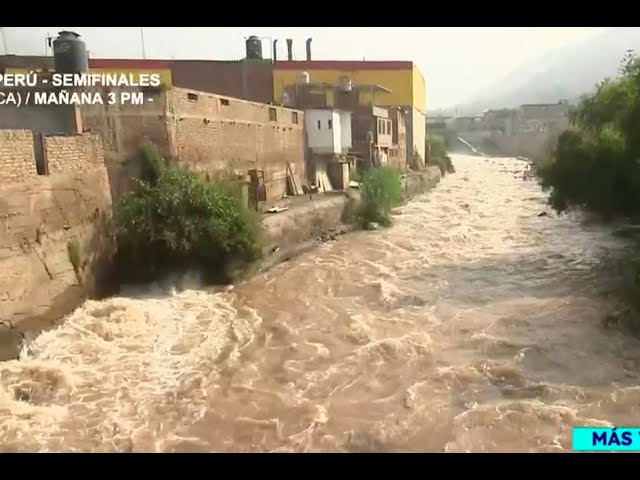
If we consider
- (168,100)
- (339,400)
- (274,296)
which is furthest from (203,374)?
(168,100)

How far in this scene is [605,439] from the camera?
5.02 metres

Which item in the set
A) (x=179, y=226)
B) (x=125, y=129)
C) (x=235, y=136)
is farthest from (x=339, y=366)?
(x=235, y=136)

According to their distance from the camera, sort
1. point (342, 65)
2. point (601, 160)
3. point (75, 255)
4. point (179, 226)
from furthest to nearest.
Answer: point (342, 65), point (601, 160), point (179, 226), point (75, 255)

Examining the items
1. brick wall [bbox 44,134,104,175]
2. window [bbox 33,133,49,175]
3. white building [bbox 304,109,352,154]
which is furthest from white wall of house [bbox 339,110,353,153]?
window [bbox 33,133,49,175]

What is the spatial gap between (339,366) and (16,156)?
191 inches

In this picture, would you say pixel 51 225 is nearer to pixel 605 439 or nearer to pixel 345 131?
pixel 605 439

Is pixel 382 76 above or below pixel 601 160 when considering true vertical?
above

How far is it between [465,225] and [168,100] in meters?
9.62

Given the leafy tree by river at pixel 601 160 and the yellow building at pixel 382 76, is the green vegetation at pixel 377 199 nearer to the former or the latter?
the leafy tree by river at pixel 601 160

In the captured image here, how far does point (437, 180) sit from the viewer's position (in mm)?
31422

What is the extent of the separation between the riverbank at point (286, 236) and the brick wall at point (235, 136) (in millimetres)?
1379

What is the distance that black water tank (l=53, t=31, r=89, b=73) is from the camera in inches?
389

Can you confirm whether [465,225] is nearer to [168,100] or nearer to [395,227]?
[395,227]

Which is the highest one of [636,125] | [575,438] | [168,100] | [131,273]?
[168,100]
